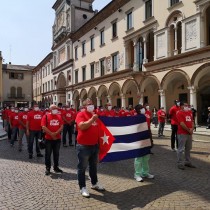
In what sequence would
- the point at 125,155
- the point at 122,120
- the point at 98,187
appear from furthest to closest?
the point at 122,120 < the point at 125,155 < the point at 98,187

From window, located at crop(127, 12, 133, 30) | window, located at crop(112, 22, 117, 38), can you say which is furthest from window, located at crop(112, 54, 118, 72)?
window, located at crop(127, 12, 133, 30)

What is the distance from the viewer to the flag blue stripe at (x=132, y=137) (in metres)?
6.48

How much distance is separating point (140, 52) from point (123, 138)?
21.4 metres

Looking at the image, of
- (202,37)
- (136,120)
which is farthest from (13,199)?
(202,37)

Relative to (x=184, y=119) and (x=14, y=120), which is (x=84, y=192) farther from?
(x=14, y=120)

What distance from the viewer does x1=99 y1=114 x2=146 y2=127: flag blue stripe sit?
6345 mm

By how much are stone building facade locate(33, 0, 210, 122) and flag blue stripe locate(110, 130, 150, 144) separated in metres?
14.2

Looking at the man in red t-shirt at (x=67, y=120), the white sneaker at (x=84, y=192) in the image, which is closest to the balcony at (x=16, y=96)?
the man in red t-shirt at (x=67, y=120)

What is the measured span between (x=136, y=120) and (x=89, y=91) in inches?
1214

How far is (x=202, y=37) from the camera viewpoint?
19734 millimetres

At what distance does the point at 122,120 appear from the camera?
666cm

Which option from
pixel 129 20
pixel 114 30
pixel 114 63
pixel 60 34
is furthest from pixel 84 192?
pixel 60 34

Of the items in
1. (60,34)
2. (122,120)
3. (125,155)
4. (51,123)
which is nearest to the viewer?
(125,155)

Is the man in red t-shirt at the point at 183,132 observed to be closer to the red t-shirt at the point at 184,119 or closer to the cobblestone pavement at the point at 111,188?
the red t-shirt at the point at 184,119
